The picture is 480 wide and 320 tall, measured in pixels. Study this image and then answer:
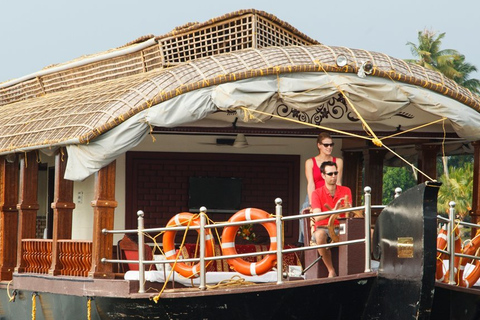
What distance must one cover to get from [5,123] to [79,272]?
10.5ft

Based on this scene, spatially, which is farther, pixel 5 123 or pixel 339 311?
pixel 5 123

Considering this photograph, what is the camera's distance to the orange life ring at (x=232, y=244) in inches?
349

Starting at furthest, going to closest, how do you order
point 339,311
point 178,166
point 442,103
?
point 178,166, point 442,103, point 339,311

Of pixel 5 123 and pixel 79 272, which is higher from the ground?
pixel 5 123

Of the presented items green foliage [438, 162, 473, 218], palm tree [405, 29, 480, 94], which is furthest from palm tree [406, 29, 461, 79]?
green foliage [438, 162, 473, 218]

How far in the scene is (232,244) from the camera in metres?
9.16

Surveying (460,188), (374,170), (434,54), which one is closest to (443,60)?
(434,54)

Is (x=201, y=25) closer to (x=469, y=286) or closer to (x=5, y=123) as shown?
(x=5, y=123)

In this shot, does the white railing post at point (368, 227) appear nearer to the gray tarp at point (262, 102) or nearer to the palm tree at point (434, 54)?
the gray tarp at point (262, 102)

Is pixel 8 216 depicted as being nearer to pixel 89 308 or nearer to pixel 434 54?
pixel 89 308

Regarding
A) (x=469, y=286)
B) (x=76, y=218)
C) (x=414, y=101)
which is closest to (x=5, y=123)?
(x=76, y=218)

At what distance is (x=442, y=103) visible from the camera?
33.8ft

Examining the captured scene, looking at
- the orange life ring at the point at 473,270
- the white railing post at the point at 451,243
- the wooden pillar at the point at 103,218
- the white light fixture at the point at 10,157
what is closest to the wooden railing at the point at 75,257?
the wooden pillar at the point at 103,218

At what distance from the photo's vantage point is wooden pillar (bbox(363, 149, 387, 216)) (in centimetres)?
1349
